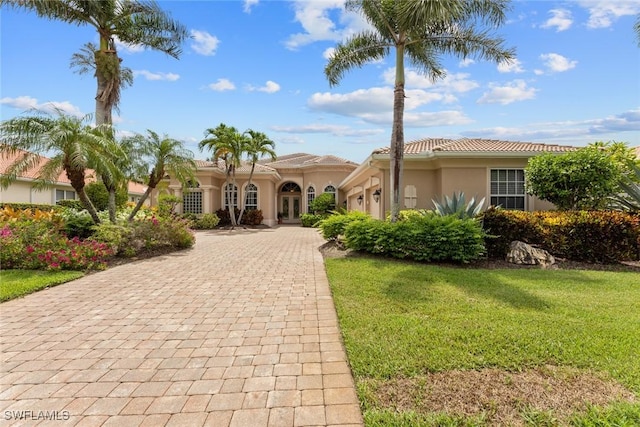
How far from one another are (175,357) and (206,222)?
72.2 feet

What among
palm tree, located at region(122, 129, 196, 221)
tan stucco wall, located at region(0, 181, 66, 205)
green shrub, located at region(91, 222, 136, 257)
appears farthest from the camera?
tan stucco wall, located at region(0, 181, 66, 205)

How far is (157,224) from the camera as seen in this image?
41.2ft

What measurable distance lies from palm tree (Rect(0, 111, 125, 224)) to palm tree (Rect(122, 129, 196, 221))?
1937mm

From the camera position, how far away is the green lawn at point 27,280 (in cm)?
648

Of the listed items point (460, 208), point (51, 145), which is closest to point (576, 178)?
point (460, 208)

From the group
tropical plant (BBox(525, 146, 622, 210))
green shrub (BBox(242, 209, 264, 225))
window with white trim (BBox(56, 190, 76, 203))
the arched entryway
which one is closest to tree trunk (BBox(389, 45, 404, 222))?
tropical plant (BBox(525, 146, 622, 210))

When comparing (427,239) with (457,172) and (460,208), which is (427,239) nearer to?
(460,208)

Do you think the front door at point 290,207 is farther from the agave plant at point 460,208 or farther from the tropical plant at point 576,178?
the tropical plant at point 576,178

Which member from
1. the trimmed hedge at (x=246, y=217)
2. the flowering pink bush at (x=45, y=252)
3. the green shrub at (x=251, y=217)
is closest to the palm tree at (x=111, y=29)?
the flowering pink bush at (x=45, y=252)

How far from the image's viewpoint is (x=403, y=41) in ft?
36.2

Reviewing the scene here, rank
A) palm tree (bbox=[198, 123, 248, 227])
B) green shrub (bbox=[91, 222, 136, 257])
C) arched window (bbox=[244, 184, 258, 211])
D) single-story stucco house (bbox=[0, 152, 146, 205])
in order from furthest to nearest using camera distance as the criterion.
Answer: arched window (bbox=[244, 184, 258, 211]), palm tree (bbox=[198, 123, 248, 227]), single-story stucco house (bbox=[0, 152, 146, 205]), green shrub (bbox=[91, 222, 136, 257])

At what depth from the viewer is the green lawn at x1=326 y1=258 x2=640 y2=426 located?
281 centimetres

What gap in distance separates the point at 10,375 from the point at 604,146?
1562 cm

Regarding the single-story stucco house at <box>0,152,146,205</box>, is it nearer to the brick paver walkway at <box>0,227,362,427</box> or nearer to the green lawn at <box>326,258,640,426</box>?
the brick paver walkway at <box>0,227,362,427</box>
